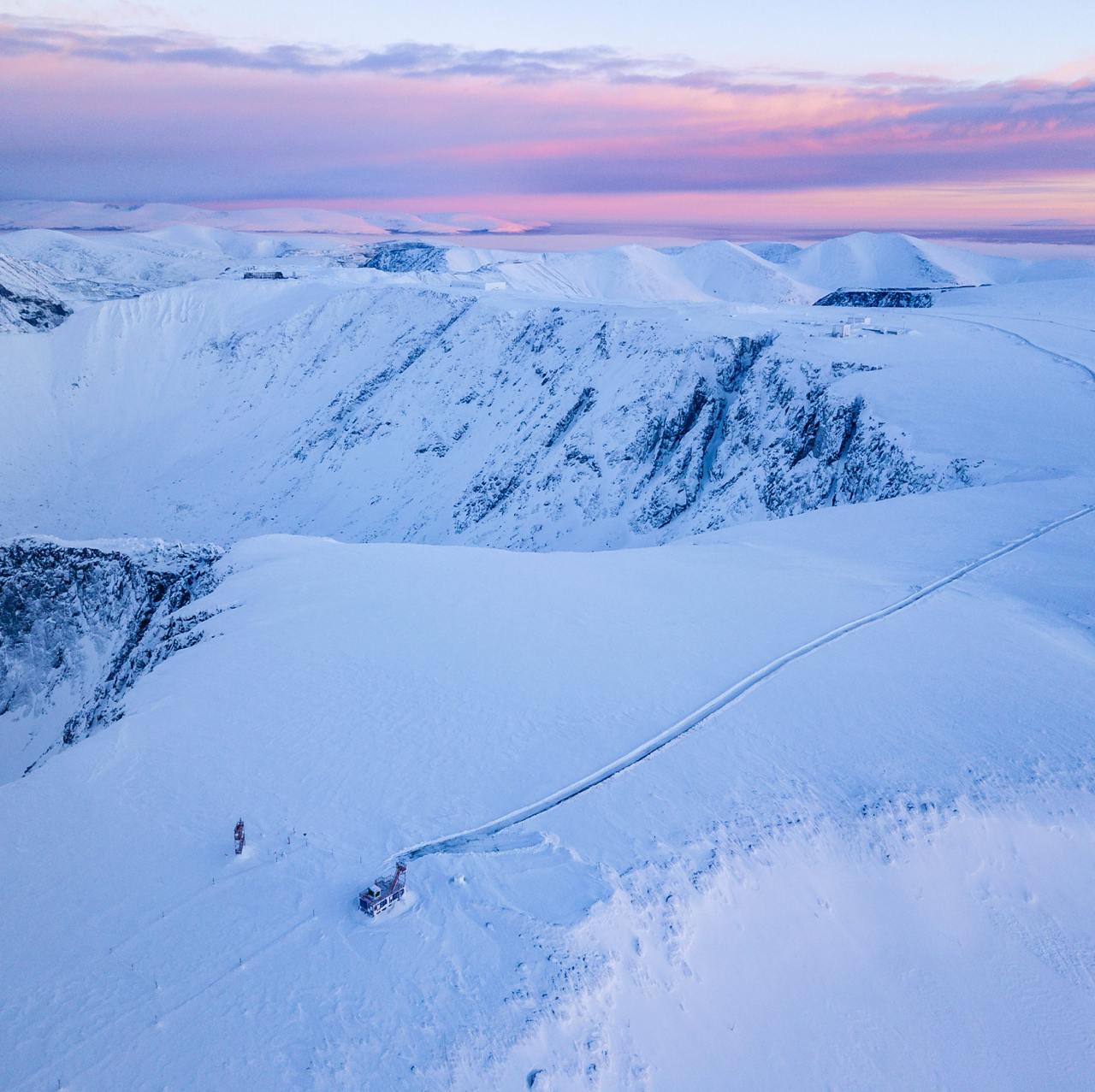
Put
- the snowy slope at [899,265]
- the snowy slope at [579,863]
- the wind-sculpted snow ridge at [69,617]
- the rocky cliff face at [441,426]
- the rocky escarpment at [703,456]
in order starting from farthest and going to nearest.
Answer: the snowy slope at [899,265]
the rocky cliff face at [441,426]
the rocky escarpment at [703,456]
the wind-sculpted snow ridge at [69,617]
the snowy slope at [579,863]

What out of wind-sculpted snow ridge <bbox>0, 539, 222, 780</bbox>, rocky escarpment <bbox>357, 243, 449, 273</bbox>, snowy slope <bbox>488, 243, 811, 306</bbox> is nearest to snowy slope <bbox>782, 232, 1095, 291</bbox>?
snowy slope <bbox>488, 243, 811, 306</bbox>

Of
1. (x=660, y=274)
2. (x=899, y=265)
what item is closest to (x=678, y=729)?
(x=660, y=274)

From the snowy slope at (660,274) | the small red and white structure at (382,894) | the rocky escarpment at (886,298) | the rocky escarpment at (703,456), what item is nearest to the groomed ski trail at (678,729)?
the small red and white structure at (382,894)

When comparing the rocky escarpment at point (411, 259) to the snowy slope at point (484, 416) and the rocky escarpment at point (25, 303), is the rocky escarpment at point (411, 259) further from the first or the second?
the rocky escarpment at point (25, 303)

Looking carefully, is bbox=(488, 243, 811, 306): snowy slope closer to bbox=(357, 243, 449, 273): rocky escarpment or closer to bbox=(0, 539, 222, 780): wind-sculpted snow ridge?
bbox=(357, 243, 449, 273): rocky escarpment

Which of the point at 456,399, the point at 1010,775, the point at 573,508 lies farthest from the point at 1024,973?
the point at 456,399

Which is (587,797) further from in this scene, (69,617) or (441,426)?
(441,426)

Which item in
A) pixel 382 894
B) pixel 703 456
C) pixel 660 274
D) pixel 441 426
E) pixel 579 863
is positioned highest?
pixel 382 894
